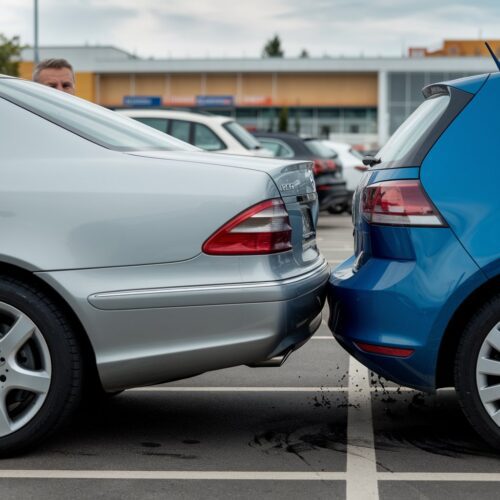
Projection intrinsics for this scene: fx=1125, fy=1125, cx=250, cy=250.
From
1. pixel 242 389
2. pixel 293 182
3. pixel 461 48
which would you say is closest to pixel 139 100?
pixel 461 48

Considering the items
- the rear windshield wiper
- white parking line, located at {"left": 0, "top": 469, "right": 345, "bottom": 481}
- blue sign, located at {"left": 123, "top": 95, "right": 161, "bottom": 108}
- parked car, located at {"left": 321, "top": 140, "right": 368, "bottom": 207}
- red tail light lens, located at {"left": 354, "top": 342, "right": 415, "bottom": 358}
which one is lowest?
blue sign, located at {"left": 123, "top": 95, "right": 161, "bottom": 108}

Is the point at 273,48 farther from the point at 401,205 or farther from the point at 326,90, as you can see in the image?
the point at 401,205

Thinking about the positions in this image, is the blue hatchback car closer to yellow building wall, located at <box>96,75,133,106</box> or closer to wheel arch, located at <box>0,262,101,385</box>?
wheel arch, located at <box>0,262,101,385</box>

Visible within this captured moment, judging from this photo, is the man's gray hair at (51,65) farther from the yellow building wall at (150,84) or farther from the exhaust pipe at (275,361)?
the yellow building wall at (150,84)

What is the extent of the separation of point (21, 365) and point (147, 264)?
67 cm

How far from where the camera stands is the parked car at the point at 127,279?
4484 millimetres

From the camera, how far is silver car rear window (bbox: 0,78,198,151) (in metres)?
4.78

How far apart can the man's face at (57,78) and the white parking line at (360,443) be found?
2.94 m

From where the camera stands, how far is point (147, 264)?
14.8 feet

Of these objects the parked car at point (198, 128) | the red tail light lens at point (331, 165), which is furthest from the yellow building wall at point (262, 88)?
the parked car at point (198, 128)

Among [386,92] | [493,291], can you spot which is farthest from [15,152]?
[386,92]

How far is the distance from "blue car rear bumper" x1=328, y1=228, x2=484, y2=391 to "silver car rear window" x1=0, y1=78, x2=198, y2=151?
1.16m

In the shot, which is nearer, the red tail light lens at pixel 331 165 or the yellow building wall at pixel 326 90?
the red tail light lens at pixel 331 165

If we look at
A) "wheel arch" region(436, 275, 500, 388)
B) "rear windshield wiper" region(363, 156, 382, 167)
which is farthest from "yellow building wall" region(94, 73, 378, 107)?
"wheel arch" region(436, 275, 500, 388)
